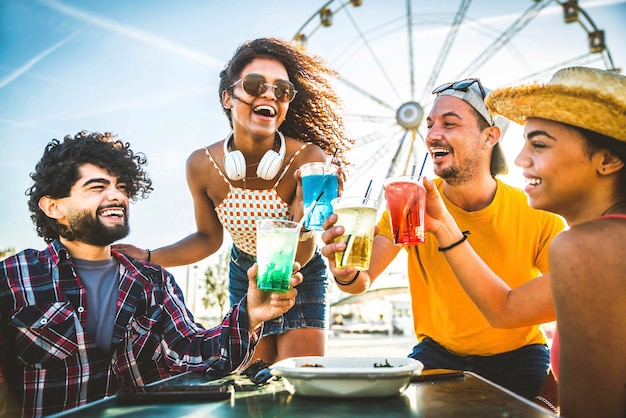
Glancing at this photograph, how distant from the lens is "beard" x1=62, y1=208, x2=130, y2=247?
3.07 metres

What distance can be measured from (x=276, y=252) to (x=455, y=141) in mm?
2000

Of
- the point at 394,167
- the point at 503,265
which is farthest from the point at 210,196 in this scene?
the point at 394,167

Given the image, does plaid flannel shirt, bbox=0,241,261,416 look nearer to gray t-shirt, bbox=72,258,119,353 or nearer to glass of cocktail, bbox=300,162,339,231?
gray t-shirt, bbox=72,258,119,353

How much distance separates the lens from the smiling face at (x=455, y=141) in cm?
376

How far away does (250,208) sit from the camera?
3.80 metres

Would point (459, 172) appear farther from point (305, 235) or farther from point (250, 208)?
point (250, 208)

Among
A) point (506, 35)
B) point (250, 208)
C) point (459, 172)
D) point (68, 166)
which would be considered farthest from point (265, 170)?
point (506, 35)

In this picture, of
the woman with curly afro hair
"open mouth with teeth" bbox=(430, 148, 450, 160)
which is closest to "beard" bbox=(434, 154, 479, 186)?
"open mouth with teeth" bbox=(430, 148, 450, 160)

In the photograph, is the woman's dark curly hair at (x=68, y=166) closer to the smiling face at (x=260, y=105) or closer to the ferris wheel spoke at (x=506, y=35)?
the smiling face at (x=260, y=105)

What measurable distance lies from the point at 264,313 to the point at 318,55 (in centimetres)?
254

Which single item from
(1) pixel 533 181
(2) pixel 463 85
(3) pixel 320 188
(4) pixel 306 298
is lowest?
(4) pixel 306 298

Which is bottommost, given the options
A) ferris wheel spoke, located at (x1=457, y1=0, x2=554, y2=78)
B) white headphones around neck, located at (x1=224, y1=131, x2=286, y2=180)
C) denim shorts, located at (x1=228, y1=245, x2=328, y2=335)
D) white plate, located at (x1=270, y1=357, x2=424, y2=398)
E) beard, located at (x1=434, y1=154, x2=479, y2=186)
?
white plate, located at (x1=270, y1=357, x2=424, y2=398)

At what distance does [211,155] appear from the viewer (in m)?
4.06

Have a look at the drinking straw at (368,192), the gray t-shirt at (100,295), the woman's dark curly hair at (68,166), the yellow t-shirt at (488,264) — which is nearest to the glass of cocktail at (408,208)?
the drinking straw at (368,192)
